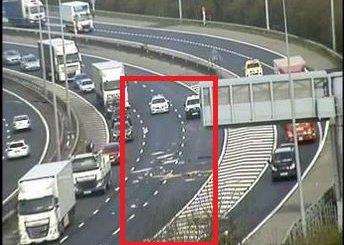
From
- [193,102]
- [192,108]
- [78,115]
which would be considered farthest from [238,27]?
[192,108]

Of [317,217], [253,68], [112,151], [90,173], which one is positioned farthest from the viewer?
[253,68]

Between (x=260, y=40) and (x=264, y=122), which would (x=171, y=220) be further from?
(x=260, y=40)

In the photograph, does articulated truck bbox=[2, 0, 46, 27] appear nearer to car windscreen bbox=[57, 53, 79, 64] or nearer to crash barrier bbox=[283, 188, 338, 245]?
car windscreen bbox=[57, 53, 79, 64]

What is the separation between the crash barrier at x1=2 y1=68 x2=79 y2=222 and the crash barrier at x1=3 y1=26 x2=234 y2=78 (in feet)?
21.0

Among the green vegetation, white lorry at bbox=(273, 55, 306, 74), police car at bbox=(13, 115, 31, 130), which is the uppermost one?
the green vegetation

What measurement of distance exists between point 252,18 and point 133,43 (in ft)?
22.5

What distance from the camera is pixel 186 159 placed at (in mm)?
34562

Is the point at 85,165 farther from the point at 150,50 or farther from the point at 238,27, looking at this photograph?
the point at 238,27

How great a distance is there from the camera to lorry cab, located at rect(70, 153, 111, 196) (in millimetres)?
29656

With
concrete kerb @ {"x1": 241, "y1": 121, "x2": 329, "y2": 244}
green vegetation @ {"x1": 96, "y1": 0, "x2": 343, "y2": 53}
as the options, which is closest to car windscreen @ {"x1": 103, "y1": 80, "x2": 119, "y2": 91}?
green vegetation @ {"x1": 96, "y1": 0, "x2": 343, "y2": 53}

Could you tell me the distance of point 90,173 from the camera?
2980 centimetres

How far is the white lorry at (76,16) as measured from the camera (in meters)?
62.2

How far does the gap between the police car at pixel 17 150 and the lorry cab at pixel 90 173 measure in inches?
334

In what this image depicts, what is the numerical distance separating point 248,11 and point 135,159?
25253 millimetres
